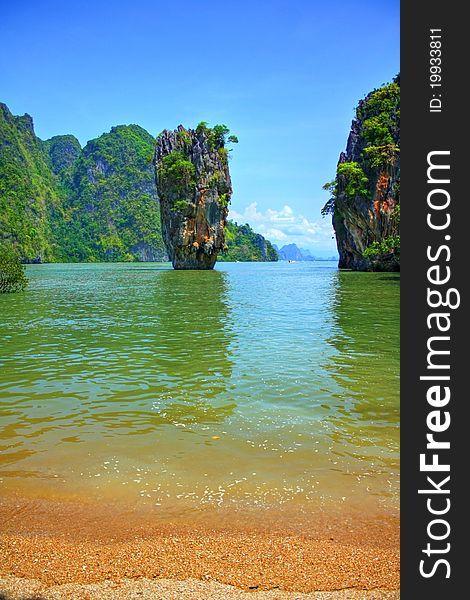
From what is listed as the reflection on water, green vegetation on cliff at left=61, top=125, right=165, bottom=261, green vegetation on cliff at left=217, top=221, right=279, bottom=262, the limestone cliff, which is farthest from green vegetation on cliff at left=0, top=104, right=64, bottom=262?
the reflection on water

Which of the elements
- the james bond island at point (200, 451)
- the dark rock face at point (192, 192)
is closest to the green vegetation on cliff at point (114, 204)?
the dark rock face at point (192, 192)

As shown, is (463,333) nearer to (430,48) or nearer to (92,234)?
(430,48)

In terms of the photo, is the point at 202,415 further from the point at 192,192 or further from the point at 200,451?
the point at 192,192

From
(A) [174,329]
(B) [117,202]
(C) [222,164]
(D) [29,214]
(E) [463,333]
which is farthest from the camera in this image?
(B) [117,202]

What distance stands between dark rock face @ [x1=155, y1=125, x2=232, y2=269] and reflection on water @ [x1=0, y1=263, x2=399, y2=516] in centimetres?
5113

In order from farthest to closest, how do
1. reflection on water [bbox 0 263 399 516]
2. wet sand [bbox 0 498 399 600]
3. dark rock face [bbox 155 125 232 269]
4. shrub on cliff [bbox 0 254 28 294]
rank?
dark rock face [bbox 155 125 232 269] → shrub on cliff [bbox 0 254 28 294] → reflection on water [bbox 0 263 399 516] → wet sand [bbox 0 498 399 600]

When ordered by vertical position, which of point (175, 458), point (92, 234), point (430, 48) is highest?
point (92, 234)

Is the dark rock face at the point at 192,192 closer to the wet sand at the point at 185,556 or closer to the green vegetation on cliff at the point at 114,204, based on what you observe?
the wet sand at the point at 185,556

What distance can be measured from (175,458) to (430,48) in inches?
186

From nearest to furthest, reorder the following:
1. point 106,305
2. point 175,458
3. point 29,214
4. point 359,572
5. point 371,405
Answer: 1. point 359,572
2. point 175,458
3. point 371,405
4. point 106,305
5. point 29,214

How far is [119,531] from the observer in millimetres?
3951

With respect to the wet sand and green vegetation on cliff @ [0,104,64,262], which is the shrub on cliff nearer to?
the wet sand

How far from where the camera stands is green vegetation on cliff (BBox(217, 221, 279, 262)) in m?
170

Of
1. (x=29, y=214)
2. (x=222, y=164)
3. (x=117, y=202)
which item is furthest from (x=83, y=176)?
(x=222, y=164)
